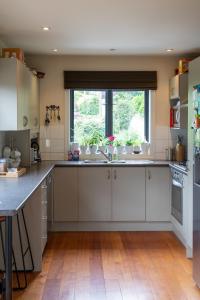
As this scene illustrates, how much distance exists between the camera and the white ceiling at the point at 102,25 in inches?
133

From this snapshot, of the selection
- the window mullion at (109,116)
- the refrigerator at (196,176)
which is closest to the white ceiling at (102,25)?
the refrigerator at (196,176)

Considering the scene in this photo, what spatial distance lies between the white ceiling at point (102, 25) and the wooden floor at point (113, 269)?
2377mm

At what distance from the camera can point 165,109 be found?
571cm

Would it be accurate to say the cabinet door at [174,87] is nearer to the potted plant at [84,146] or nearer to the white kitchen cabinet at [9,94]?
the potted plant at [84,146]

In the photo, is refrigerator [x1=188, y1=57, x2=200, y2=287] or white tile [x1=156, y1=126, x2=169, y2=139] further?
white tile [x1=156, y1=126, x2=169, y2=139]

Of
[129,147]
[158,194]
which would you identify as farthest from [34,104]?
[158,194]

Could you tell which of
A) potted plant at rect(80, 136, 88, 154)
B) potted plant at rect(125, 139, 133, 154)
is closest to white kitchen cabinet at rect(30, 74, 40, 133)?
potted plant at rect(80, 136, 88, 154)

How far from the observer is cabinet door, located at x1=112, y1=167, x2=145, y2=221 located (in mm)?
5230

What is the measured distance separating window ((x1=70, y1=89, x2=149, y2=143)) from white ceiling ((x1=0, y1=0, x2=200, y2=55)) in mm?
665

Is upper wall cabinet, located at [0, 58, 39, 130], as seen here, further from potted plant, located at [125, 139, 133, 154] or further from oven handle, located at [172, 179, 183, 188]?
potted plant, located at [125, 139, 133, 154]

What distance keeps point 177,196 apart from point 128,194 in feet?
2.27

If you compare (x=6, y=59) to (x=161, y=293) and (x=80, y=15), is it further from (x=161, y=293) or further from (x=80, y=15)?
(x=161, y=293)

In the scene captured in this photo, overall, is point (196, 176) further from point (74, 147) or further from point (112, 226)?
point (74, 147)

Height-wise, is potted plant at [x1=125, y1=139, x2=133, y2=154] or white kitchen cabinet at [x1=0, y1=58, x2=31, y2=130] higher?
white kitchen cabinet at [x1=0, y1=58, x2=31, y2=130]
